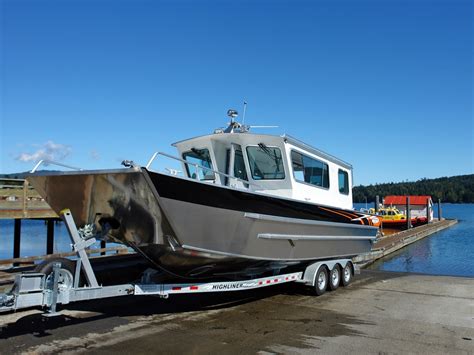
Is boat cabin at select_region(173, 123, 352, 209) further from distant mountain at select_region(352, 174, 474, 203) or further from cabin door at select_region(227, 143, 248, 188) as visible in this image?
distant mountain at select_region(352, 174, 474, 203)

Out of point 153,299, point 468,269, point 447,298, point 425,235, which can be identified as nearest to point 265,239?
point 153,299

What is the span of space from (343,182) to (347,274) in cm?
209

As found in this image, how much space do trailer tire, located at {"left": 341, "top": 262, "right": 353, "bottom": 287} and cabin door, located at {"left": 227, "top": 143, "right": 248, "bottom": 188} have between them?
344 centimetres

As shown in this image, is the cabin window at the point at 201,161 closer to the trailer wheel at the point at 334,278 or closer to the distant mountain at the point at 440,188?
the trailer wheel at the point at 334,278

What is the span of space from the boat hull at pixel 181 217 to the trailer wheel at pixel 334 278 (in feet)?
7.03

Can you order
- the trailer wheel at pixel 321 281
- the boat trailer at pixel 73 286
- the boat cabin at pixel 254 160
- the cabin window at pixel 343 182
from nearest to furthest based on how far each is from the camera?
1. the boat trailer at pixel 73 286
2. the boat cabin at pixel 254 160
3. the trailer wheel at pixel 321 281
4. the cabin window at pixel 343 182

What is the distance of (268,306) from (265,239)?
63.2 inches

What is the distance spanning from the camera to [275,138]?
7676 millimetres

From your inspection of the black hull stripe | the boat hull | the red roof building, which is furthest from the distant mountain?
the boat hull

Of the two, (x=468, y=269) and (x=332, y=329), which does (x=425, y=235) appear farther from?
(x=332, y=329)

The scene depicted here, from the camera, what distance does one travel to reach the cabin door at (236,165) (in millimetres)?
7895

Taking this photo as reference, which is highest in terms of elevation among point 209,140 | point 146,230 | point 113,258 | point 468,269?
point 209,140

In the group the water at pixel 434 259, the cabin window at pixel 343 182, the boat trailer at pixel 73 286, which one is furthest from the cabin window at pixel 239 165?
the water at pixel 434 259

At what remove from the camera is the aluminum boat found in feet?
18.3
